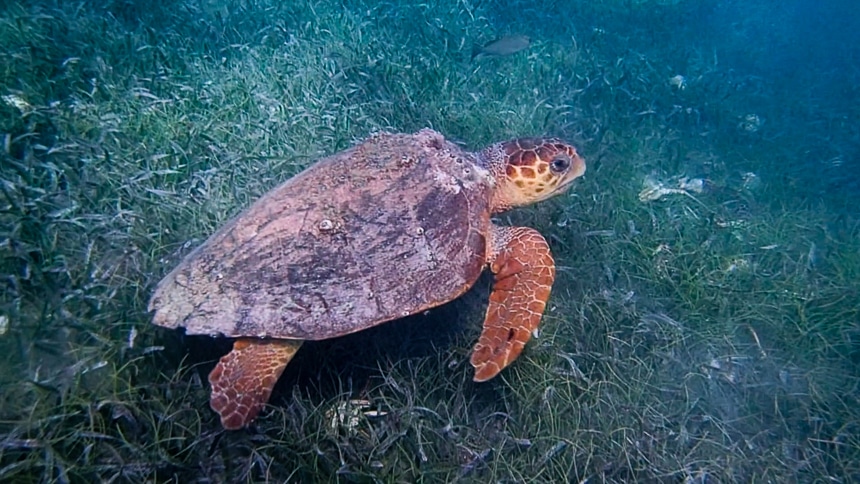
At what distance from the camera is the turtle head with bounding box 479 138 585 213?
12.7 feet

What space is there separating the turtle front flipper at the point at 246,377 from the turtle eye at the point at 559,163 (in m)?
2.53

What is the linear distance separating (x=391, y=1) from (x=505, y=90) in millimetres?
4376

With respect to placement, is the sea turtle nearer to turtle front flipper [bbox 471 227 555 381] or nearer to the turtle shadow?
turtle front flipper [bbox 471 227 555 381]

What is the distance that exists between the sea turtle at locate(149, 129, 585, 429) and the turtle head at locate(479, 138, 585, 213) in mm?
482

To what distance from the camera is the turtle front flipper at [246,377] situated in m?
2.60

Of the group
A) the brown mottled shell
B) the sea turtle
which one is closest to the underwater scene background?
the sea turtle

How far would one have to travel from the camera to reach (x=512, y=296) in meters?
3.33

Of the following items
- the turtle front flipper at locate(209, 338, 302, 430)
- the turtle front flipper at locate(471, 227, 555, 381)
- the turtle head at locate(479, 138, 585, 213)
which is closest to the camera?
the turtle front flipper at locate(209, 338, 302, 430)

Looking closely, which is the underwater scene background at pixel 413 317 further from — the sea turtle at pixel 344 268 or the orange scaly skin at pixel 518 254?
the orange scaly skin at pixel 518 254

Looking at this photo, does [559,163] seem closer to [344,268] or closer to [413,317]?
[413,317]

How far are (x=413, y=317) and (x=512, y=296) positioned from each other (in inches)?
35.2

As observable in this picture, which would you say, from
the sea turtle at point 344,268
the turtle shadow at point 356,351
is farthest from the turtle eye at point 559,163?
the turtle shadow at point 356,351

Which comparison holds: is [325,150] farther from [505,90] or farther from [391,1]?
[391,1]

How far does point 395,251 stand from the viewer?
298cm
